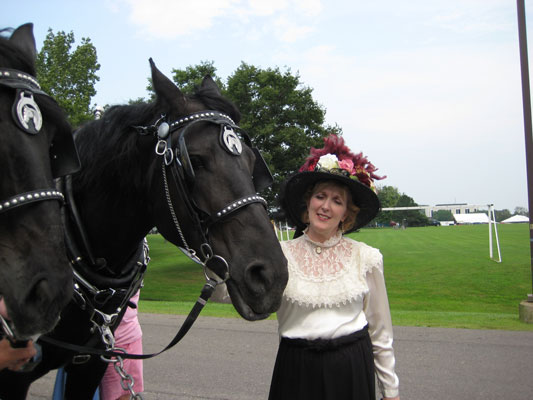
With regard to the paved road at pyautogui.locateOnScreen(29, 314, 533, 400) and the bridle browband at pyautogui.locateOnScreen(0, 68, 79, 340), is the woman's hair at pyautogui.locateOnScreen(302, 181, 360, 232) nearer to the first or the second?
the bridle browband at pyautogui.locateOnScreen(0, 68, 79, 340)

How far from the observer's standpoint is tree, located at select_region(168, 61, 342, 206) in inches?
689

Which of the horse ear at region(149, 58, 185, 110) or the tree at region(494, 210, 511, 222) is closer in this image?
the horse ear at region(149, 58, 185, 110)

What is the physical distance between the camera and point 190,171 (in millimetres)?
2129

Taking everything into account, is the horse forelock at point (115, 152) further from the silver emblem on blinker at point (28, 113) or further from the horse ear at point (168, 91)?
the silver emblem on blinker at point (28, 113)

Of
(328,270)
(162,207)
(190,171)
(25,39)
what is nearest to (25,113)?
(25,39)

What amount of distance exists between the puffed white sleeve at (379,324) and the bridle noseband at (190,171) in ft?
2.88

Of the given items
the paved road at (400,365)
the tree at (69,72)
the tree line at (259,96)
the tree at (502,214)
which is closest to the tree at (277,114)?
the tree line at (259,96)

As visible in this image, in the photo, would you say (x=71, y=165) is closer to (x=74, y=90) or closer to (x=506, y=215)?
(x=74, y=90)

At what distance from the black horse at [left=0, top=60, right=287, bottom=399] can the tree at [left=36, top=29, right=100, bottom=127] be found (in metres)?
12.7

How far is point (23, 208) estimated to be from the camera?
1.57 metres

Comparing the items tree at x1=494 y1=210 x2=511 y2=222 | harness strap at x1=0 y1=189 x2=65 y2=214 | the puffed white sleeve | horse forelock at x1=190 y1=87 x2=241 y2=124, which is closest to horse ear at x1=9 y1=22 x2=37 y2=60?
harness strap at x1=0 y1=189 x2=65 y2=214

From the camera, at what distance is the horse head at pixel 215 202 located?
2002 mm

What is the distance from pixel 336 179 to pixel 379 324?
0.86 metres

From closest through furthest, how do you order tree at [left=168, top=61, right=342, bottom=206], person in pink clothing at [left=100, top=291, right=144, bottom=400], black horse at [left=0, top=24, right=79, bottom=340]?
1. black horse at [left=0, top=24, right=79, bottom=340]
2. person in pink clothing at [left=100, top=291, right=144, bottom=400]
3. tree at [left=168, top=61, right=342, bottom=206]
